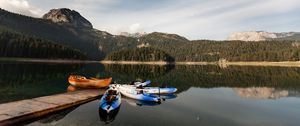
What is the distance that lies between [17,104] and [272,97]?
43.8m

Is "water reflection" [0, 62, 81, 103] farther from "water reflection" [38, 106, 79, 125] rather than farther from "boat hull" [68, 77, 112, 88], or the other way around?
"water reflection" [38, 106, 79, 125]

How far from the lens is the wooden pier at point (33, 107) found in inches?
960

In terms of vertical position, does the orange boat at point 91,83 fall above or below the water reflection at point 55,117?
above

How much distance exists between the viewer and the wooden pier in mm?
24375

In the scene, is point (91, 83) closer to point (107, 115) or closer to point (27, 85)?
point (27, 85)

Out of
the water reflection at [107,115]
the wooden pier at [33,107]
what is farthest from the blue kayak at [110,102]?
the wooden pier at [33,107]

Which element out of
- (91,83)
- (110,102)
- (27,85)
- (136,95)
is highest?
(91,83)

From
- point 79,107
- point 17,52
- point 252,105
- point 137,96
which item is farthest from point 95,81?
point 17,52

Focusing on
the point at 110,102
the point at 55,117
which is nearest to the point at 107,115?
the point at 110,102

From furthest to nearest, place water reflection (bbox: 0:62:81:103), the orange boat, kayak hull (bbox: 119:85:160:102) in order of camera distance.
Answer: the orange boat < water reflection (bbox: 0:62:81:103) < kayak hull (bbox: 119:85:160:102)

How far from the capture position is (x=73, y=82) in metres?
51.9

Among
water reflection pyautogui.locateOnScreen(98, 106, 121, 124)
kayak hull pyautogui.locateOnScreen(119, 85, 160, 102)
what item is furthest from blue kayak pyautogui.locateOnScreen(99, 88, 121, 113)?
kayak hull pyautogui.locateOnScreen(119, 85, 160, 102)

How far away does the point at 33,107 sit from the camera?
1134 inches

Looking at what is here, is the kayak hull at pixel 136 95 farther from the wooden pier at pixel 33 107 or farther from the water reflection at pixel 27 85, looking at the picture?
the water reflection at pixel 27 85
